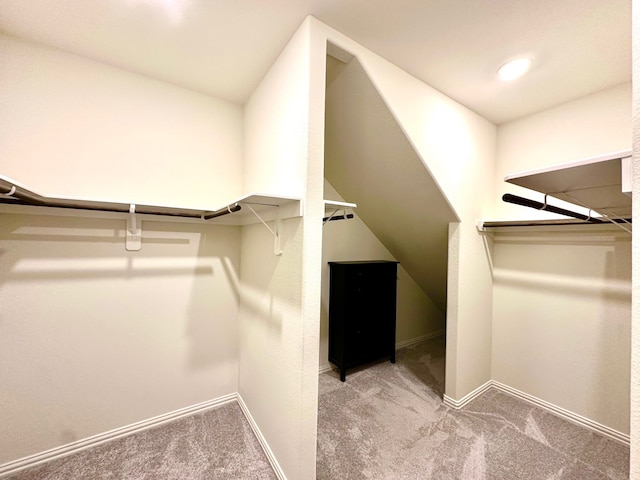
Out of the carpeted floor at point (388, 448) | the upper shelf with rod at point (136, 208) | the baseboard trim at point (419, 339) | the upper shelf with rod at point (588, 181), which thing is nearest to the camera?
the upper shelf with rod at point (588, 181)

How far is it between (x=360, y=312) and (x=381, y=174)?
1.29 meters

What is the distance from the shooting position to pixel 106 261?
1685mm

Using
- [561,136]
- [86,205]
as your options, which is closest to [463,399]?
[561,136]

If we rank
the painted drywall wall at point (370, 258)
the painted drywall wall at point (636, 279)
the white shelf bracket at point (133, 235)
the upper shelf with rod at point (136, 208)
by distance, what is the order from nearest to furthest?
the painted drywall wall at point (636, 279) < the upper shelf with rod at point (136, 208) < the white shelf bracket at point (133, 235) < the painted drywall wall at point (370, 258)

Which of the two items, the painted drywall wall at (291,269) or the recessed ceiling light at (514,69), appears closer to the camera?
the painted drywall wall at (291,269)

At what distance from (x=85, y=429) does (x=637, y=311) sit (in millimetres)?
2626

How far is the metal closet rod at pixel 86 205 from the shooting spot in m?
1.08

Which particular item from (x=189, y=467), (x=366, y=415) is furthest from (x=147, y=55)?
(x=366, y=415)

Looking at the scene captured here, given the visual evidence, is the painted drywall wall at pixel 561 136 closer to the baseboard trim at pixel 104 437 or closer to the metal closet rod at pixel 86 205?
the metal closet rod at pixel 86 205

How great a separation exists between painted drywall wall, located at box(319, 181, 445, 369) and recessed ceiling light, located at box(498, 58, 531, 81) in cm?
156

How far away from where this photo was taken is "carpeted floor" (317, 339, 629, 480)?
153 cm

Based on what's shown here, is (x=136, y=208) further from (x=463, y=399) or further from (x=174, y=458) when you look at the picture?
(x=463, y=399)

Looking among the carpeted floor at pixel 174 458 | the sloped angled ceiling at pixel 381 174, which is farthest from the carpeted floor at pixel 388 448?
the sloped angled ceiling at pixel 381 174

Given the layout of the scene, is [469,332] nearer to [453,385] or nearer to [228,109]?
[453,385]
